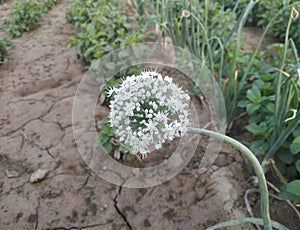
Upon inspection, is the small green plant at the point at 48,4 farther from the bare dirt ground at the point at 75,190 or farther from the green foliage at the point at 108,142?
the green foliage at the point at 108,142

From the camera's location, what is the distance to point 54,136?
6.43 feet

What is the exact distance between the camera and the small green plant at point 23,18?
3444mm

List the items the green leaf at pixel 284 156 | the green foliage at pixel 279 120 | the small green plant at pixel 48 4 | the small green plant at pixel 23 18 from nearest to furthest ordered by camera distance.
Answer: the green foliage at pixel 279 120 → the green leaf at pixel 284 156 → the small green plant at pixel 23 18 → the small green plant at pixel 48 4

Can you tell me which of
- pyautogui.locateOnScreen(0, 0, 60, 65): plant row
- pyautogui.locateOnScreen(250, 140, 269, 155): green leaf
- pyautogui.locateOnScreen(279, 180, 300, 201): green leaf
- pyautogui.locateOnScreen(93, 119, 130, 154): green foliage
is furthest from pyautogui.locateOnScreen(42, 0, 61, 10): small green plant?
pyautogui.locateOnScreen(279, 180, 300, 201): green leaf

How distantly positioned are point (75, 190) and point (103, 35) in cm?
143

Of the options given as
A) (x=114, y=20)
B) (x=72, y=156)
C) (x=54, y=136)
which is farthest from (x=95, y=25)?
(x=72, y=156)

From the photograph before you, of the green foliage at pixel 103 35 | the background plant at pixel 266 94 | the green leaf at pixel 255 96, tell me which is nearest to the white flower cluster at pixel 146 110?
the background plant at pixel 266 94

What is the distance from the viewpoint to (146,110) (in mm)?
812

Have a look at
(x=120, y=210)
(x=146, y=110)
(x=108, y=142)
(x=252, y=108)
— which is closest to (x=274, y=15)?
(x=252, y=108)

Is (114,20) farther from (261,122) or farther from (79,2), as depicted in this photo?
(261,122)

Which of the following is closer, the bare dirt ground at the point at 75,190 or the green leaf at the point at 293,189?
the green leaf at the point at 293,189

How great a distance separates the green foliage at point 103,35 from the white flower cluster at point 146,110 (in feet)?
4.87

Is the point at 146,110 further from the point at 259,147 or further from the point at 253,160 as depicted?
the point at 259,147

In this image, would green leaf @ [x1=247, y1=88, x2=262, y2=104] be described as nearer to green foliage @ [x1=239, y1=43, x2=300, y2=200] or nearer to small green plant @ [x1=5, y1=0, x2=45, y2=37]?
green foliage @ [x1=239, y1=43, x2=300, y2=200]
